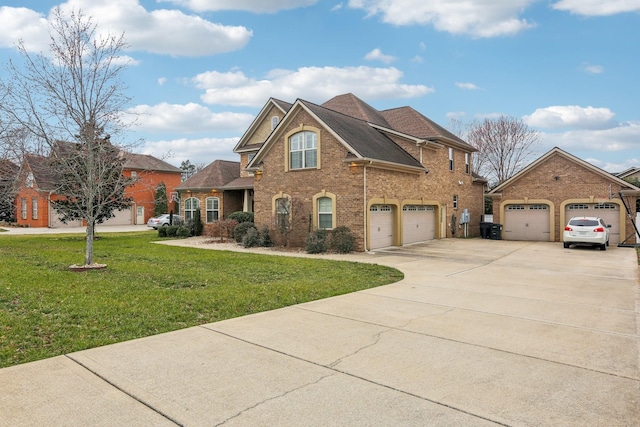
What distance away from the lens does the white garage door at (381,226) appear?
18594 mm

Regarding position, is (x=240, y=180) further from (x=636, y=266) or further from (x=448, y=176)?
(x=636, y=266)

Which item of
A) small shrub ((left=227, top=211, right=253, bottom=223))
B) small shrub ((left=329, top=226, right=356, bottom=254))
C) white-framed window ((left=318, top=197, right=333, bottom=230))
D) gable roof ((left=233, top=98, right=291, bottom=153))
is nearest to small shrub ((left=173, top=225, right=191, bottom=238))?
small shrub ((left=227, top=211, right=253, bottom=223))

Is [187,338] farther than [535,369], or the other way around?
[187,338]

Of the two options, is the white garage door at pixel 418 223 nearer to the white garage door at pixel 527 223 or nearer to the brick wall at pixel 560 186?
the white garage door at pixel 527 223

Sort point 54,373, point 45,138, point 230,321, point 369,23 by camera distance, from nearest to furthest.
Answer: point 54,373
point 230,321
point 45,138
point 369,23

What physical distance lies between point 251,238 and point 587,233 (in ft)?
50.4

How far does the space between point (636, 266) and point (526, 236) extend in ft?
37.2

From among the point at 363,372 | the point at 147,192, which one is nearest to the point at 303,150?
the point at 363,372

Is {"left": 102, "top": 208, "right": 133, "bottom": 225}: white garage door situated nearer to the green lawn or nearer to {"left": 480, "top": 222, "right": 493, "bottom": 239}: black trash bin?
the green lawn

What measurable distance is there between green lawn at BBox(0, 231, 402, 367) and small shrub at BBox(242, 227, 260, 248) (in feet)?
14.7

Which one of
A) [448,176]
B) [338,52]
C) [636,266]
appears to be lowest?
[636,266]

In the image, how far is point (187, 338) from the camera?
19.4 feet

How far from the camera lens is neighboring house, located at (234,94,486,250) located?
18.1 metres

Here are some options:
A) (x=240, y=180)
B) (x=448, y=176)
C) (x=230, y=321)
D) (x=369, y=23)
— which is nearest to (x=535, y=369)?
(x=230, y=321)
